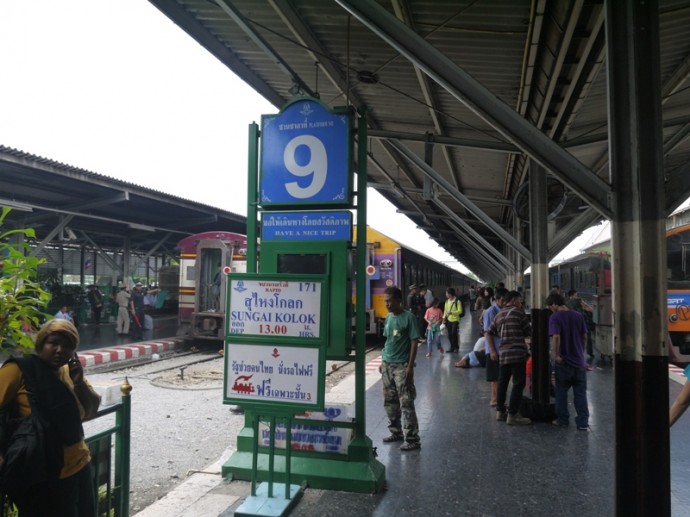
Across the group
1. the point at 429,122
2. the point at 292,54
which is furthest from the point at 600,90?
the point at 292,54

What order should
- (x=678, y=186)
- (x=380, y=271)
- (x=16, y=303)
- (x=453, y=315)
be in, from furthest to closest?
(x=380, y=271) → (x=453, y=315) → (x=678, y=186) → (x=16, y=303)

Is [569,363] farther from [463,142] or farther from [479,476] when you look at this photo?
[463,142]

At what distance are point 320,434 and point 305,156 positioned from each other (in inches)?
100

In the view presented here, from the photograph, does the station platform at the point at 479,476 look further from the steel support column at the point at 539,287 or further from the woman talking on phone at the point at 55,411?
the woman talking on phone at the point at 55,411

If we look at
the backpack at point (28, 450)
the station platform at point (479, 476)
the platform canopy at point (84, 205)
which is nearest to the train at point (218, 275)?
the platform canopy at point (84, 205)

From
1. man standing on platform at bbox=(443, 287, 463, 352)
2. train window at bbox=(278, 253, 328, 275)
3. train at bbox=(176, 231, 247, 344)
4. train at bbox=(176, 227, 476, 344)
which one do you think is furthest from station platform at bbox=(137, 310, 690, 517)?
train at bbox=(176, 231, 247, 344)

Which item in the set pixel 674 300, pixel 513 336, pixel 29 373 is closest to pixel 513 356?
pixel 513 336

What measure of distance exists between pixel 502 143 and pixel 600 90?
1.31 meters

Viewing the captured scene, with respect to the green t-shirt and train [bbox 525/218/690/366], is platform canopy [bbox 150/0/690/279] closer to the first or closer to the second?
the green t-shirt

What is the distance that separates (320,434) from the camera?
4414 mm

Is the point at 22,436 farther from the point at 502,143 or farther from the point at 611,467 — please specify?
the point at 502,143

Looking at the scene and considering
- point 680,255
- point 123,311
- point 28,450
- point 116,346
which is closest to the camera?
point 28,450

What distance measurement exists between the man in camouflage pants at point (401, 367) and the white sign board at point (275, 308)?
1.54 metres

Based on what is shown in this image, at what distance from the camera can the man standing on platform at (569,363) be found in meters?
5.70
